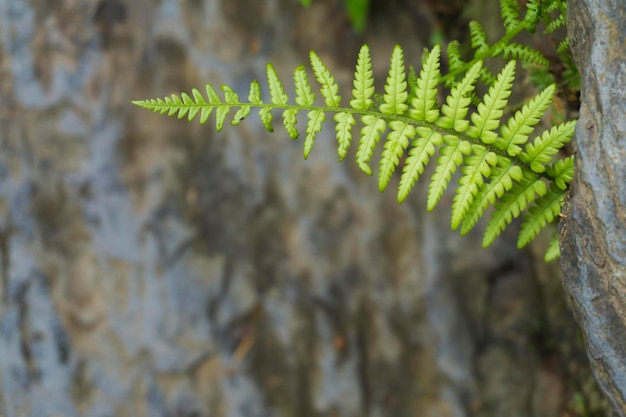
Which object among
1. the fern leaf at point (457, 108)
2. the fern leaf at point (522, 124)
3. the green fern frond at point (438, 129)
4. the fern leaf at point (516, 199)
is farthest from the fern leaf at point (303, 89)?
the fern leaf at point (516, 199)

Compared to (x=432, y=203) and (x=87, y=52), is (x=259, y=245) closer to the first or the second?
(x=87, y=52)

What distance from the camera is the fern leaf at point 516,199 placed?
5.37 ft

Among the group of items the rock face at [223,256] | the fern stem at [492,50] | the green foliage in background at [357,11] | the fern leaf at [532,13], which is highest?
the green foliage in background at [357,11]

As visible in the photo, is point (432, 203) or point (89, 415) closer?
point (432, 203)

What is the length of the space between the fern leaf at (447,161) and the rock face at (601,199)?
0.27 metres

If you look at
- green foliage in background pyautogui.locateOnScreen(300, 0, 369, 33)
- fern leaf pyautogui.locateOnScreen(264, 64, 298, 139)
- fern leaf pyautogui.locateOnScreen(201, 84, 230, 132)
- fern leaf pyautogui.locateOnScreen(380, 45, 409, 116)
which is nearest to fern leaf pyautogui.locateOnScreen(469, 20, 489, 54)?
fern leaf pyautogui.locateOnScreen(380, 45, 409, 116)

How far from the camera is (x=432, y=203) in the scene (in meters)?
1.51

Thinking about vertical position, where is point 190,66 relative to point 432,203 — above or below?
above

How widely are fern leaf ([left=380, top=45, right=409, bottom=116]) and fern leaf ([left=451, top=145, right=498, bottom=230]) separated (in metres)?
0.22

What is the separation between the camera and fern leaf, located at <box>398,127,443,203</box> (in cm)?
153

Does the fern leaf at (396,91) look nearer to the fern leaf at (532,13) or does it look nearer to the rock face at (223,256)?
the fern leaf at (532,13)

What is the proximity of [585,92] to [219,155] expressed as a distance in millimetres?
2404

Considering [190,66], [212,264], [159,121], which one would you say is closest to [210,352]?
[212,264]

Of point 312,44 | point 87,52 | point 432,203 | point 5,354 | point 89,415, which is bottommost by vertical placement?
point 89,415
